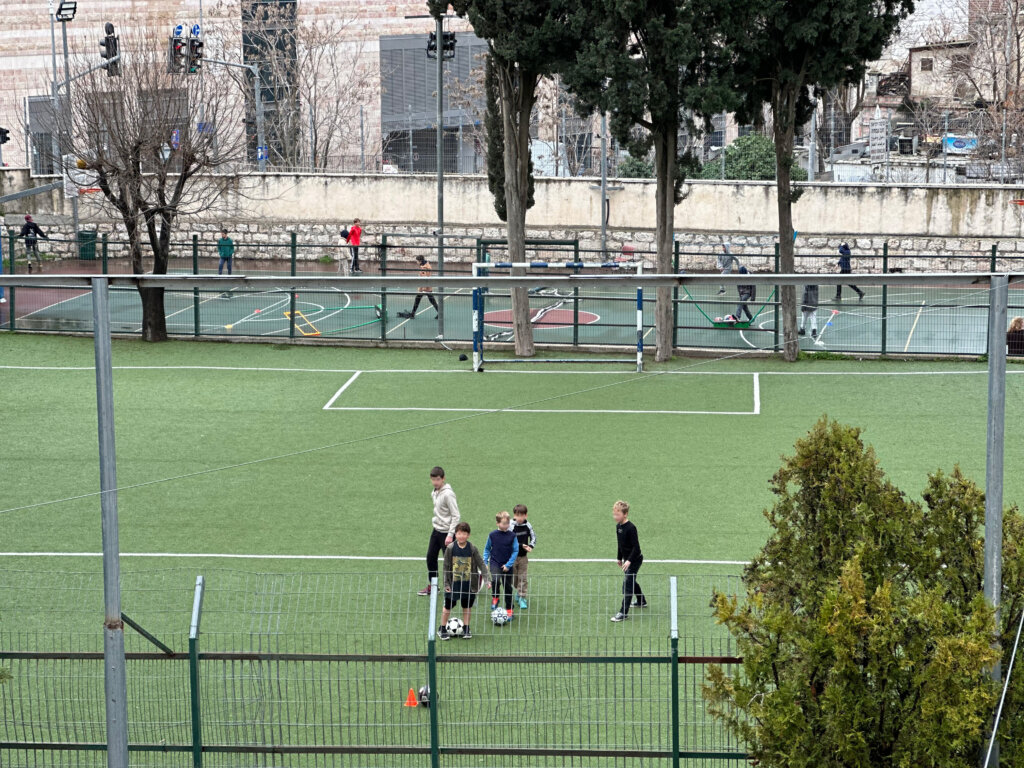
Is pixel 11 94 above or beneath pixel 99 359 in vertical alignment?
above

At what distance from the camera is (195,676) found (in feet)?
30.2

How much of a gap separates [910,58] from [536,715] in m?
56.9

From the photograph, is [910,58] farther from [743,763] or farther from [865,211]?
[743,763]

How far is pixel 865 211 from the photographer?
126ft

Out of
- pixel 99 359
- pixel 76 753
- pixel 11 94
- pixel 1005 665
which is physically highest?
pixel 11 94

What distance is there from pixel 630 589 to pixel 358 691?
11.6 feet

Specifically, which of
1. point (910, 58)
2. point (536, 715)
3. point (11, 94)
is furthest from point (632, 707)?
point (11, 94)

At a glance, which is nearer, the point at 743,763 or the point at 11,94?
the point at 743,763

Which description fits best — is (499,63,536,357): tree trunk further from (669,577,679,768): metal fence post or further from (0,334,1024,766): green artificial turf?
(669,577,679,768): metal fence post

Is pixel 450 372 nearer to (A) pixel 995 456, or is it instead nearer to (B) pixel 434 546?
(B) pixel 434 546

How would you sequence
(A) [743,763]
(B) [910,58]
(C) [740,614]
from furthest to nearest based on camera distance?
(B) [910,58]
(A) [743,763]
(C) [740,614]

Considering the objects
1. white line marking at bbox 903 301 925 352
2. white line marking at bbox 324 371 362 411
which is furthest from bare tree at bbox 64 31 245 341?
white line marking at bbox 903 301 925 352

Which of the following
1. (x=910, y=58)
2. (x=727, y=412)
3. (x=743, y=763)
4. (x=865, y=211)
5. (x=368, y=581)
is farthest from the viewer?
(x=910, y=58)

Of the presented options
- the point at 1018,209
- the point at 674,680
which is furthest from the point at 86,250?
the point at 674,680
